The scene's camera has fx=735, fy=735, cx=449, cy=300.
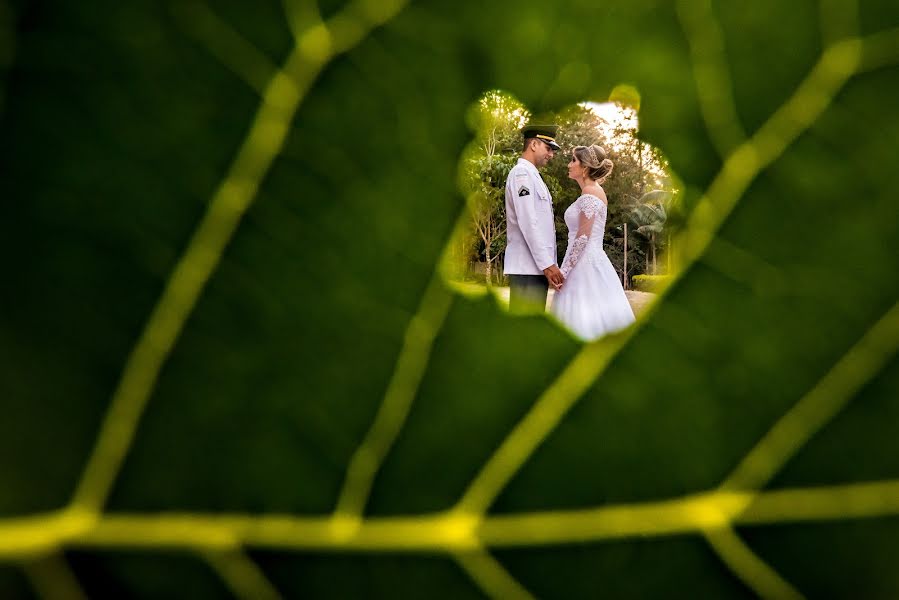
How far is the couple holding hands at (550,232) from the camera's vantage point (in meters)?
1.42

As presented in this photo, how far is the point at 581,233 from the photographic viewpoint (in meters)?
1.86

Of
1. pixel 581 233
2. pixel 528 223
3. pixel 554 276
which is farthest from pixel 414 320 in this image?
pixel 581 233

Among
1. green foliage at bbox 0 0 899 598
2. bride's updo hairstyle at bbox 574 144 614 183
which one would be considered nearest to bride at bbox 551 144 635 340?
bride's updo hairstyle at bbox 574 144 614 183

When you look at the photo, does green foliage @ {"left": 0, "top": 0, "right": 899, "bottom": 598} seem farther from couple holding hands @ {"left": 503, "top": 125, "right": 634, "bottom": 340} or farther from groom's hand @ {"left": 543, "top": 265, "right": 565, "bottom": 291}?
groom's hand @ {"left": 543, "top": 265, "right": 565, "bottom": 291}

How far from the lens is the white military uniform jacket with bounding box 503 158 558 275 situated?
Result: 1.44m

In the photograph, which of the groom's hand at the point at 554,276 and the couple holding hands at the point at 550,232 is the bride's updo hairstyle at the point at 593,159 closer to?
the couple holding hands at the point at 550,232

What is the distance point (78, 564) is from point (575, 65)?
0.29 metres

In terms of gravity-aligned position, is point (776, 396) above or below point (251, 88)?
below

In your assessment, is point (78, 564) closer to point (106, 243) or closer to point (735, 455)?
point (106, 243)

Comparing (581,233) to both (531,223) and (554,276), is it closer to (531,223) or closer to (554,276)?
(554,276)

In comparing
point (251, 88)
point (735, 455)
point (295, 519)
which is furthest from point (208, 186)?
point (735, 455)

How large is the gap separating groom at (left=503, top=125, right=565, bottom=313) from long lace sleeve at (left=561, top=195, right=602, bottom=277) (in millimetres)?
120

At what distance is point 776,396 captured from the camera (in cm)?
32

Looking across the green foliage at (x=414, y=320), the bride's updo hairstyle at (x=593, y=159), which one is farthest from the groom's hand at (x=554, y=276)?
the green foliage at (x=414, y=320)
